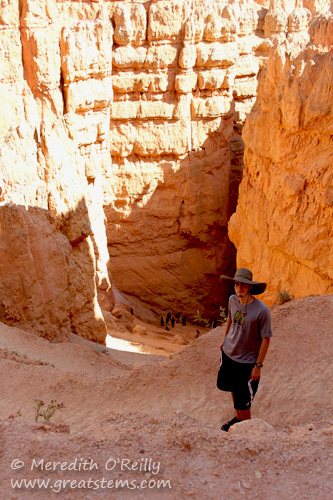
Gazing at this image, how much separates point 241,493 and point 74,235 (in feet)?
21.8

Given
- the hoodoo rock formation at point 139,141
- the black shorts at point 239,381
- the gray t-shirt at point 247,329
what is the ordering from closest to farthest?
the gray t-shirt at point 247,329, the black shorts at point 239,381, the hoodoo rock formation at point 139,141

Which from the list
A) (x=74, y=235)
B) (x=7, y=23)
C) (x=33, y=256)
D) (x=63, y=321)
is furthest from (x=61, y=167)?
(x=7, y=23)

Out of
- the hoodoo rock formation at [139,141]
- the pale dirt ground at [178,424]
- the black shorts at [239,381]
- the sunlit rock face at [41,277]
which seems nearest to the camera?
the pale dirt ground at [178,424]

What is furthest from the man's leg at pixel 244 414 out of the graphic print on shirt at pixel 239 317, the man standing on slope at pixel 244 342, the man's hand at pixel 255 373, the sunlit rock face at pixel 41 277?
the sunlit rock face at pixel 41 277

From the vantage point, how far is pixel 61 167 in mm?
8328

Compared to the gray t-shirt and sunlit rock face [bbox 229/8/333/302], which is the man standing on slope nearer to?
the gray t-shirt

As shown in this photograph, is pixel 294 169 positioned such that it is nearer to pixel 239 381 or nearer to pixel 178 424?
pixel 239 381

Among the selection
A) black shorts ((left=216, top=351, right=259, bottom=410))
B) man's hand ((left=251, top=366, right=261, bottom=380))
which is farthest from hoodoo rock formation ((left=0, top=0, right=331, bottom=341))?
man's hand ((left=251, top=366, right=261, bottom=380))

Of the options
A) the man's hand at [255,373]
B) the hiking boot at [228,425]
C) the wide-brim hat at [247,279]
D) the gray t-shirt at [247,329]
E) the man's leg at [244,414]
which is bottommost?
the hiking boot at [228,425]

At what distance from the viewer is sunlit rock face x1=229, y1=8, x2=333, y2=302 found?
8.56 meters

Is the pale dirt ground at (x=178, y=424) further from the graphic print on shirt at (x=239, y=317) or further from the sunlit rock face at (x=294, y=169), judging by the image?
the sunlit rock face at (x=294, y=169)

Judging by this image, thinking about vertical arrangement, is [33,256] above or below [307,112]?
below

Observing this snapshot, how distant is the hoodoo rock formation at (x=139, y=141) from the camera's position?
792cm

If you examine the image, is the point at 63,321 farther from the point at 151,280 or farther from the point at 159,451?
the point at 151,280
